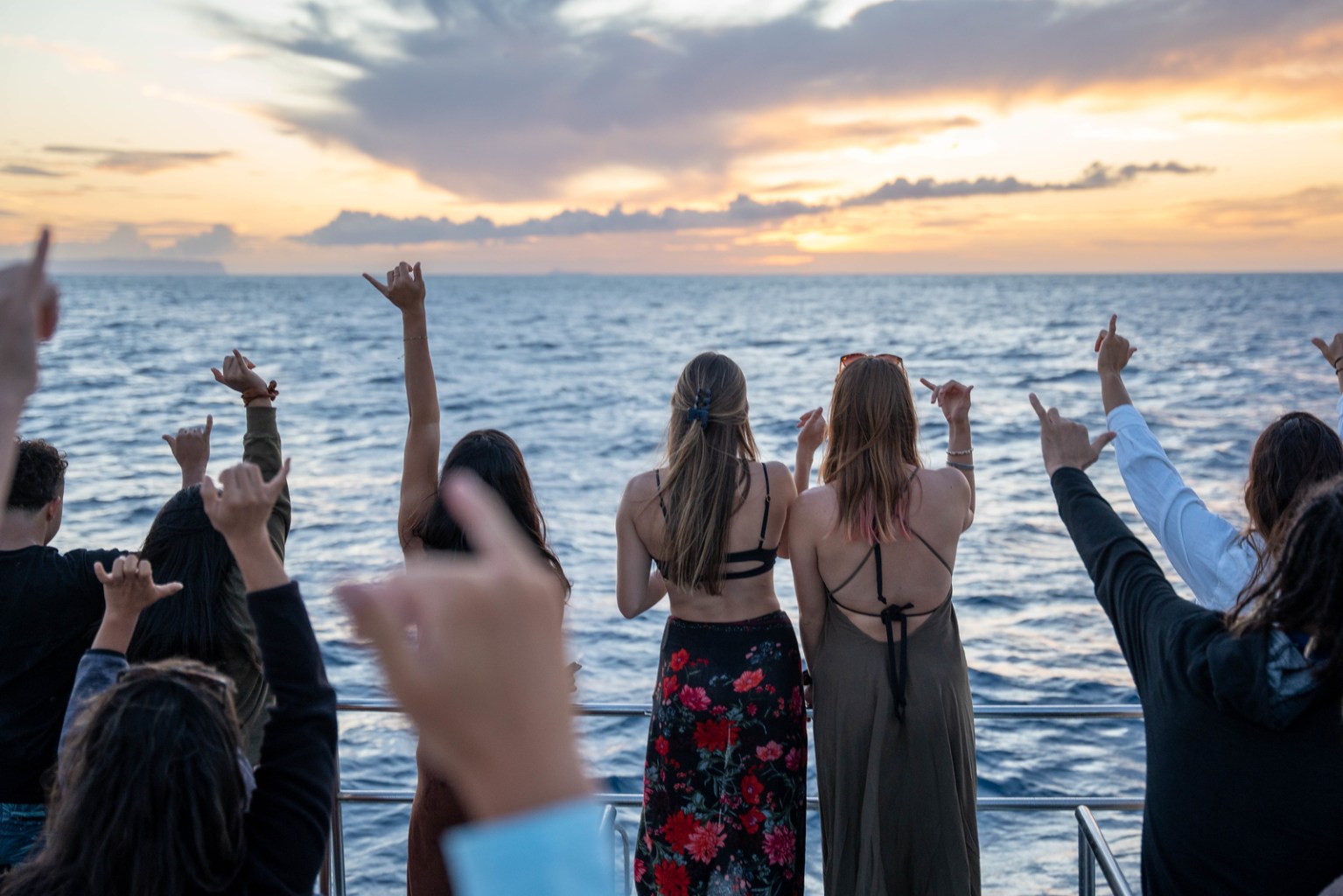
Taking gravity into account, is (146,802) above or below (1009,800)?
above

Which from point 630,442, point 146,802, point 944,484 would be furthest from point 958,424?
point 630,442

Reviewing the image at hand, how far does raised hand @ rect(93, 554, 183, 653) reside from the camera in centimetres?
182

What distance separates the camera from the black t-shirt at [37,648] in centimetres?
226

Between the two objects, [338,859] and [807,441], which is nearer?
[338,859]

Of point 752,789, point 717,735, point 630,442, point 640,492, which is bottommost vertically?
point 630,442

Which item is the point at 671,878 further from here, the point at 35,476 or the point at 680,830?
the point at 35,476

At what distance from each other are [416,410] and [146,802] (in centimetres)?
181

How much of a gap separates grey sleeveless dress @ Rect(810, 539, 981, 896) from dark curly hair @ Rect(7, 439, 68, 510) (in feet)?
7.14

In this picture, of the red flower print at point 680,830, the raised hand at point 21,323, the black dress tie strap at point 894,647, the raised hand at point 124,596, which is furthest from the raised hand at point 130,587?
the black dress tie strap at point 894,647

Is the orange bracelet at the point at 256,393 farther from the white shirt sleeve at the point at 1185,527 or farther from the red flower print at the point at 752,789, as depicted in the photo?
the white shirt sleeve at the point at 1185,527

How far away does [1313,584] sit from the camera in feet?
4.55

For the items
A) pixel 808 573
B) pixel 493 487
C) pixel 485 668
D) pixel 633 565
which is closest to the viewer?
pixel 485 668

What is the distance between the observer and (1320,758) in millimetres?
1526

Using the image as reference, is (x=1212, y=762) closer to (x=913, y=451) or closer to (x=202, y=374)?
(x=913, y=451)
